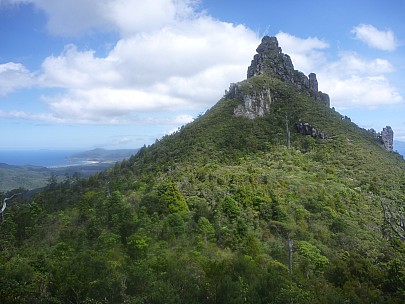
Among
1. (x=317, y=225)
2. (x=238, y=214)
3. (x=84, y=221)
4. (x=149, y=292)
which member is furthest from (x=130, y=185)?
(x=149, y=292)

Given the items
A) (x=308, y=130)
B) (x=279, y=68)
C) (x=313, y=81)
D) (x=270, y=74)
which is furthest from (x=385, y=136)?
(x=270, y=74)

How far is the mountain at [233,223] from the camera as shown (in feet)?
78.9

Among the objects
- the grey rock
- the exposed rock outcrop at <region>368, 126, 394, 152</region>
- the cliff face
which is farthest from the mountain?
the grey rock

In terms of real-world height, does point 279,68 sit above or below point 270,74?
above

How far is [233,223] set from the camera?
39.1m

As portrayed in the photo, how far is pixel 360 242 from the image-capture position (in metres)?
37.6

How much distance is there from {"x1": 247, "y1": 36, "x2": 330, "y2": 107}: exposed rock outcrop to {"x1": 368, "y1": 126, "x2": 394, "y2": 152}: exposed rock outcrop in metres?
17.2

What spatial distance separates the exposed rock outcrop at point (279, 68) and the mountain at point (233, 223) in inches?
515

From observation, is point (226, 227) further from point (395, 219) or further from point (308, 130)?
point (308, 130)

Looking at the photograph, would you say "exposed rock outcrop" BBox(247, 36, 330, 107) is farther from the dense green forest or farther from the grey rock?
the dense green forest

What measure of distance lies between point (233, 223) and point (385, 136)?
72909 millimetres

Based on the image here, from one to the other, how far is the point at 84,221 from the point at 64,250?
1151cm

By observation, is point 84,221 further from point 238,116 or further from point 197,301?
point 238,116

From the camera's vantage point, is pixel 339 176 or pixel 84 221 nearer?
pixel 84 221
